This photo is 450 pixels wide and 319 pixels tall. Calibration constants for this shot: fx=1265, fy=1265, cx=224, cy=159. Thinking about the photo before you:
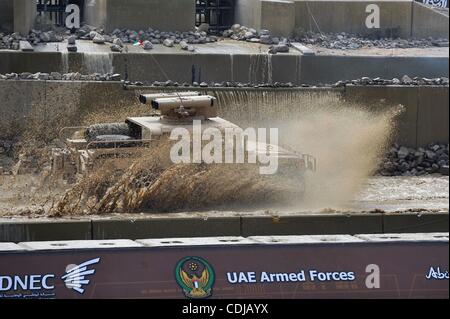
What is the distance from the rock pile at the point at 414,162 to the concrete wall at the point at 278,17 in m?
10.8

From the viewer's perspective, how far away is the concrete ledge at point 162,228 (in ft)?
57.5

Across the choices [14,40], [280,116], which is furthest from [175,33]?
[280,116]

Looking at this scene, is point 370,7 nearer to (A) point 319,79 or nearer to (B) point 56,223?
(A) point 319,79

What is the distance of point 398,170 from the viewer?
81.2ft

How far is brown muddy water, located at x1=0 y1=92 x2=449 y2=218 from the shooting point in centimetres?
1995

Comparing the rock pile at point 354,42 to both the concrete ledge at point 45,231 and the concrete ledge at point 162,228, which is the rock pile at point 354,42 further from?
the concrete ledge at point 45,231

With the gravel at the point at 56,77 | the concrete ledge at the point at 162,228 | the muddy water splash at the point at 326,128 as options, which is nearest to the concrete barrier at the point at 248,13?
the muddy water splash at the point at 326,128

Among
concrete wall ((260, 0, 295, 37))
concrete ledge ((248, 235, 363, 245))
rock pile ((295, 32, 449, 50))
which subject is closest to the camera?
concrete ledge ((248, 235, 363, 245))

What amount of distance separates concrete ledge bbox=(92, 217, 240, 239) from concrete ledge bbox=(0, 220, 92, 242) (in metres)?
0.17

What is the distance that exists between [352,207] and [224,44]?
14202mm

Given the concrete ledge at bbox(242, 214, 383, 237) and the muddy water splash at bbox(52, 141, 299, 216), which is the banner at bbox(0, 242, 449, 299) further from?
the muddy water splash at bbox(52, 141, 299, 216)

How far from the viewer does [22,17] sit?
33.4m

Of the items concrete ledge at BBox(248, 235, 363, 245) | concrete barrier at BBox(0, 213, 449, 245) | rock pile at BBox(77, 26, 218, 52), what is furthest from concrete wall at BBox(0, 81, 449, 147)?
concrete ledge at BBox(248, 235, 363, 245)

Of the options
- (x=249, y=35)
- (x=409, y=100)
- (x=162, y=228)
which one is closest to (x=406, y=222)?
(x=162, y=228)
